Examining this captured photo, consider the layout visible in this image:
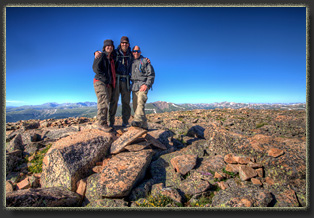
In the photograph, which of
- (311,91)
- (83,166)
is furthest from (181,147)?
(311,91)

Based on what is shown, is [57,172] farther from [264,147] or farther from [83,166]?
[264,147]

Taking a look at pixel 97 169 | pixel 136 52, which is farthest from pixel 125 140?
pixel 136 52

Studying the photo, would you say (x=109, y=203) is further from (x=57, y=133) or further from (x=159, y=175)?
(x=57, y=133)

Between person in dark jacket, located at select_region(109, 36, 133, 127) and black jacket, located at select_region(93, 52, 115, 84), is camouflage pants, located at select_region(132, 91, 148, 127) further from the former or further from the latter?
black jacket, located at select_region(93, 52, 115, 84)

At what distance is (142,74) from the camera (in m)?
7.76

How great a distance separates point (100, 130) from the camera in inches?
312

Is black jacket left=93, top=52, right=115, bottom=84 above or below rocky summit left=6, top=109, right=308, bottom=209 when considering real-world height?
above

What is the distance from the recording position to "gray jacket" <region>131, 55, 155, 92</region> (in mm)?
7677

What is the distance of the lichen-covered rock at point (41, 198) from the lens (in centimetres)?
365

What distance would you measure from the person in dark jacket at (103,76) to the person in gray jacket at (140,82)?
1.37 m

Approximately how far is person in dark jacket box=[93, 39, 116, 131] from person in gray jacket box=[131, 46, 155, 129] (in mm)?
1365

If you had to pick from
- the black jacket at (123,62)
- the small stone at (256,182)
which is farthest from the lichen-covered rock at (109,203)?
the black jacket at (123,62)

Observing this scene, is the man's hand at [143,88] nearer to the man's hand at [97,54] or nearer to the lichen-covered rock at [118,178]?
the man's hand at [97,54]

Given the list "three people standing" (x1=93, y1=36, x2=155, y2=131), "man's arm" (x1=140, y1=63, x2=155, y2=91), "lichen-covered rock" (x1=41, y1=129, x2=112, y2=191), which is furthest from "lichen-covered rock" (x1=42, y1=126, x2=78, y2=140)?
"man's arm" (x1=140, y1=63, x2=155, y2=91)
